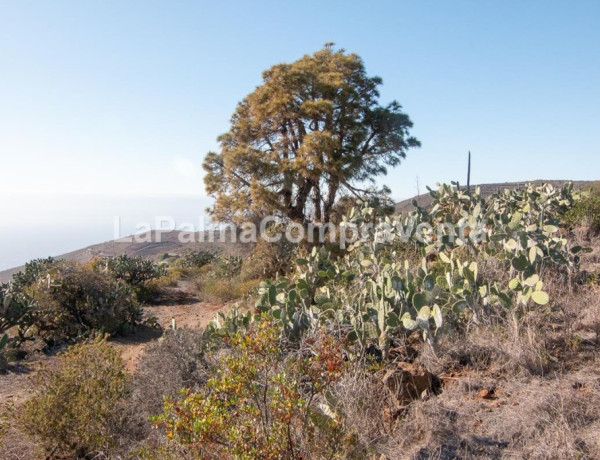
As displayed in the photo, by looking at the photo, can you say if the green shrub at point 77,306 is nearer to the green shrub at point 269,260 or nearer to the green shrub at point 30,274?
the green shrub at point 30,274

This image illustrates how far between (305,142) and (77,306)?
5862 millimetres

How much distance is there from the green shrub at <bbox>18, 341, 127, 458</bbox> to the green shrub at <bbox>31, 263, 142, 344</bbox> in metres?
4.07

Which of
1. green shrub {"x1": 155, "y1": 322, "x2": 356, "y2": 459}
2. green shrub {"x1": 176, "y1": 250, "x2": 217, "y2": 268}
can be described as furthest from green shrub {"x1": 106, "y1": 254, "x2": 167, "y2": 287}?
green shrub {"x1": 155, "y1": 322, "x2": 356, "y2": 459}

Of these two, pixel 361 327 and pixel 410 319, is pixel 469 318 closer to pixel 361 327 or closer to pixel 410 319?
pixel 410 319

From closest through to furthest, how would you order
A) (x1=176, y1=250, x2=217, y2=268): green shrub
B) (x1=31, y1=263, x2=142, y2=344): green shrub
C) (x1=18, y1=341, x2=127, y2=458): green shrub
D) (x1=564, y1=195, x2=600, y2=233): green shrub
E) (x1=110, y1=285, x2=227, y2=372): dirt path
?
(x1=18, y1=341, x2=127, y2=458): green shrub, (x1=110, y1=285, x2=227, y2=372): dirt path, (x1=31, y1=263, x2=142, y2=344): green shrub, (x1=564, y1=195, x2=600, y2=233): green shrub, (x1=176, y1=250, x2=217, y2=268): green shrub

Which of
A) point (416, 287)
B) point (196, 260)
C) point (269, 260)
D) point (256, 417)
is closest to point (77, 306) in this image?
point (269, 260)

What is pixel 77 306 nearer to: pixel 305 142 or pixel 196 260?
pixel 305 142

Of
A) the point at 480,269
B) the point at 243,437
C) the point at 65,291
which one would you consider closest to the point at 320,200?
the point at 65,291

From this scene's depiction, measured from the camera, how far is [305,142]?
35.4 ft

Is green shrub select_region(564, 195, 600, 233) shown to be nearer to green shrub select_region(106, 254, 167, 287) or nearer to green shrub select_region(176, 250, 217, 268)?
green shrub select_region(106, 254, 167, 287)

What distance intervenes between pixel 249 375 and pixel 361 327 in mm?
1585

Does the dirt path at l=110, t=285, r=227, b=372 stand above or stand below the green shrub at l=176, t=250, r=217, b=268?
below

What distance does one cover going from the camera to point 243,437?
216cm

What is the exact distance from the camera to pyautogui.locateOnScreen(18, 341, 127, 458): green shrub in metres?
3.13
